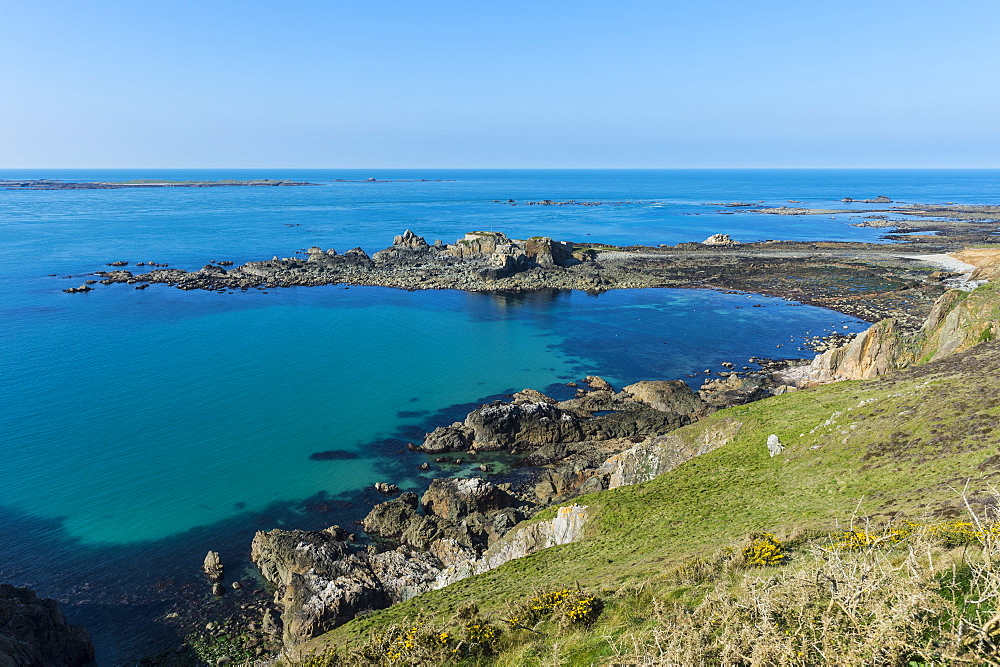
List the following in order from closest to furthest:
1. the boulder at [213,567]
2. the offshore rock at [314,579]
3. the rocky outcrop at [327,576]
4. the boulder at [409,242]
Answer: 1. the offshore rock at [314,579]
2. the rocky outcrop at [327,576]
3. the boulder at [213,567]
4. the boulder at [409,242]

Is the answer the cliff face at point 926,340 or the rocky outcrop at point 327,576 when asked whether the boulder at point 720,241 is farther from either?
the rocky outcrop at point 327,576

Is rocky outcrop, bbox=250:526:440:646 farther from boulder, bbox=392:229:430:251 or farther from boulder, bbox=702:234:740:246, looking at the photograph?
boulder, bbox=702:234:740:246

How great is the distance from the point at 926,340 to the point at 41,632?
48.9 metres

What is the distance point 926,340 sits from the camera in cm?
3731

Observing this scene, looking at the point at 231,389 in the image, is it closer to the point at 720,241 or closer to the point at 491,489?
the point at 491,489

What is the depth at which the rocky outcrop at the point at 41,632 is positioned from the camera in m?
20.0

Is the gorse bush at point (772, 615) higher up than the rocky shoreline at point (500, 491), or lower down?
higher up

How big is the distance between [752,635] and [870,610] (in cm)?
191

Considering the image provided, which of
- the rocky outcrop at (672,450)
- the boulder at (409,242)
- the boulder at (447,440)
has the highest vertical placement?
the boulder at (409,242)

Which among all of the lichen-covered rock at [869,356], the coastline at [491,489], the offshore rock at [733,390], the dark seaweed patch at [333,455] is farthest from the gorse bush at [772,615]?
the offshore rock at [733,390]

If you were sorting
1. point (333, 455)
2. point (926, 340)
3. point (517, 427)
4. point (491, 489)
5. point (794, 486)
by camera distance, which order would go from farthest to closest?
point (517, 427) → point (333, 455) → point (926, 340) → point (491, 489) → point (794, 486)

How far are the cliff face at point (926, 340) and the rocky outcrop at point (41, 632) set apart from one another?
4414cm

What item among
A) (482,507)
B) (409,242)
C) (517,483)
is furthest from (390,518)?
(409,242)

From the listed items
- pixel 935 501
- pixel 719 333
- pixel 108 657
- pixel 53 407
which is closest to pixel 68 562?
pixel 108 657
